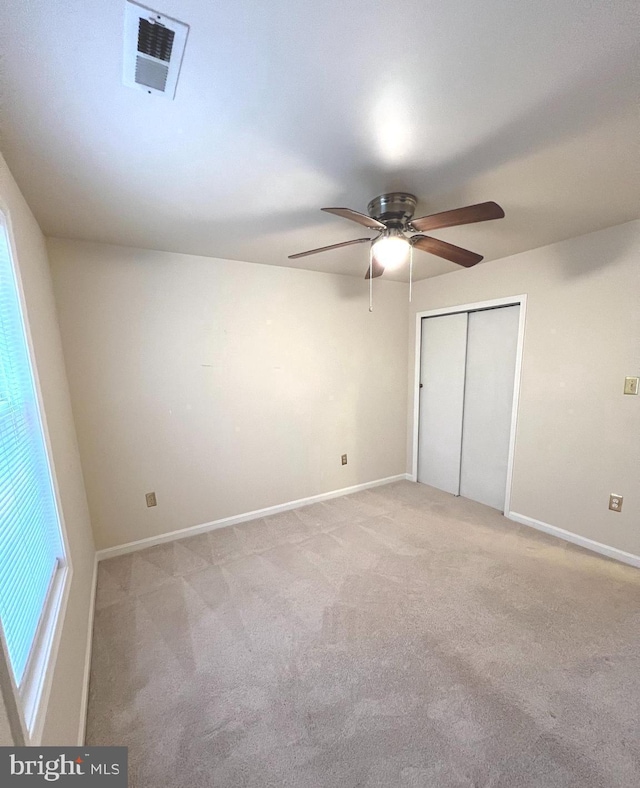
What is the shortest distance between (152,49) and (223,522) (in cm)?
294

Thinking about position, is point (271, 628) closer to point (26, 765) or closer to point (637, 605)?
point (26, 765)

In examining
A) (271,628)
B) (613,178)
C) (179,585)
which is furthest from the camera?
(179,585)

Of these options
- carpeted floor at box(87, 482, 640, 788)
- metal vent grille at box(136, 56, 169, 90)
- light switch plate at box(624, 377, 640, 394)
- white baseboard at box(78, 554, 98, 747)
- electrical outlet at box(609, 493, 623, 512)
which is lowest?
carpeted floor at box(87, 482, 640, 788)

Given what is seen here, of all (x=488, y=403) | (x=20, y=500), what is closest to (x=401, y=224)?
(x=20, y=500)

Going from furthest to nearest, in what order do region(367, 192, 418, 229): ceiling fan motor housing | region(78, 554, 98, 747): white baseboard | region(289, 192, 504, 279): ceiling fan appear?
region(367, 192, 418, 229): ceiling fan motor housing, region(289, 192, 504, 279): ceiling fan, region(78, 554, 98, 747): white baseboard

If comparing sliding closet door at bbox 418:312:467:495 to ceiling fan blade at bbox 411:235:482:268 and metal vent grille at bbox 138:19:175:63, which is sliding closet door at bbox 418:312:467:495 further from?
metal vent grille at bbox 138:19:175:63

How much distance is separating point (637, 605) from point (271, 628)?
2126 mm

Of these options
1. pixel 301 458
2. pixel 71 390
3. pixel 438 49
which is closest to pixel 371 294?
pixel 301 458

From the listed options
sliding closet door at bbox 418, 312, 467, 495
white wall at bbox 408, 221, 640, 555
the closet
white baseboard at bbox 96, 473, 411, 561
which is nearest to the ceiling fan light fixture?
white wall at bbox 408, 221, 640, 555

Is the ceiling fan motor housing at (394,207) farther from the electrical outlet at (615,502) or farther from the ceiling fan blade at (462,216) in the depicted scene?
the electrical outlet at (615,502)

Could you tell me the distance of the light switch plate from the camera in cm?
218

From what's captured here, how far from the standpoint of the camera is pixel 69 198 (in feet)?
5.47

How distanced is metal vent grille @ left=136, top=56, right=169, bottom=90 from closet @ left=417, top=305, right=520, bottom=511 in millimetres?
2895

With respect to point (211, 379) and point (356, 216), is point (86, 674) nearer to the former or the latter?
point (211, 379)
